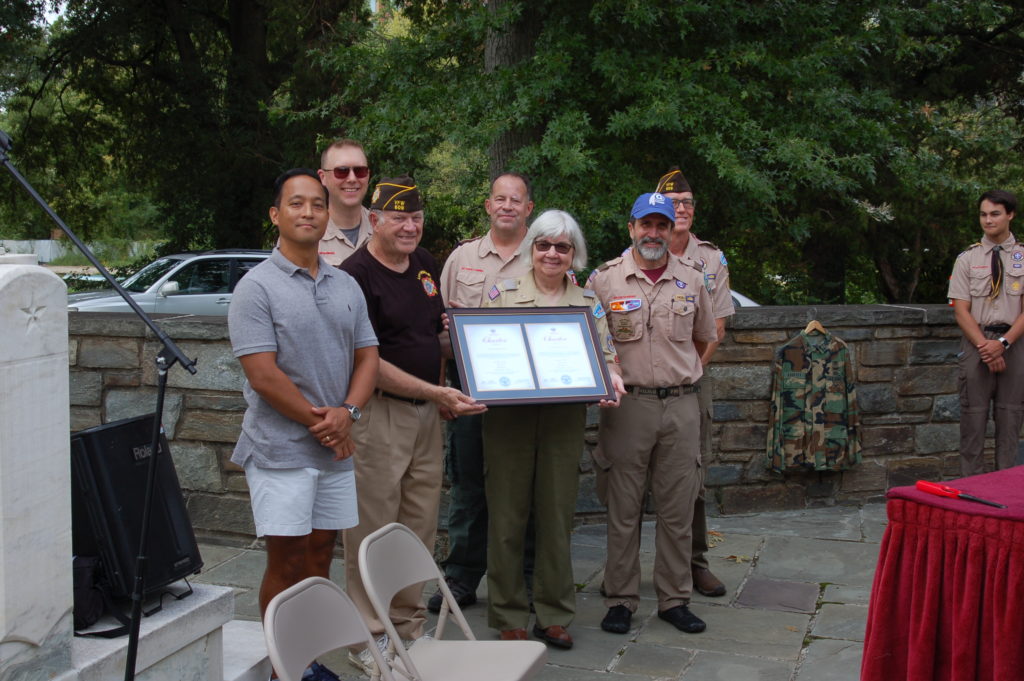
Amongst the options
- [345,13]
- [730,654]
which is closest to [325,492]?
[730,654]

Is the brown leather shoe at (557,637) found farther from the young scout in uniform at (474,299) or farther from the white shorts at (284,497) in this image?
the white shorts at (284,497)

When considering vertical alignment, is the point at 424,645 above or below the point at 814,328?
below

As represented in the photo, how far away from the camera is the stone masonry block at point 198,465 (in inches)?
221

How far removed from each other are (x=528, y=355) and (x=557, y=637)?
1202 mm

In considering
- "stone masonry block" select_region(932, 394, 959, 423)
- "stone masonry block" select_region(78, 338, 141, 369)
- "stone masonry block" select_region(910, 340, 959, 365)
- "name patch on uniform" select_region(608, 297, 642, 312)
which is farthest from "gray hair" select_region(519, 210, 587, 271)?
"stone masonry block" select_region(932, 394, 959, 423)

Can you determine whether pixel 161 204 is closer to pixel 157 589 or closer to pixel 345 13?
pixel 345 13

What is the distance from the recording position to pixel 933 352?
6562 millimetres

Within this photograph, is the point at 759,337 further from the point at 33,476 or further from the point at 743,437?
the point at 33,476

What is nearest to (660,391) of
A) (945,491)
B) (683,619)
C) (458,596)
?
(683,619)

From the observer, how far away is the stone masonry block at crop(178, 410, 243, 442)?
5.54 m

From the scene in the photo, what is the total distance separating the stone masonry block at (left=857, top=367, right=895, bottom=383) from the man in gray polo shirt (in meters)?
3.85

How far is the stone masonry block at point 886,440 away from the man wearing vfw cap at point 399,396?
11.2 ft

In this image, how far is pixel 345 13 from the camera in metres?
13.4

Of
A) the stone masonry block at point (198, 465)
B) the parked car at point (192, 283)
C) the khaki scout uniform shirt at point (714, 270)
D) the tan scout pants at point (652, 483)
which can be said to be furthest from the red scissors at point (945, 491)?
the parked car at point (192, 283)
